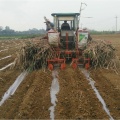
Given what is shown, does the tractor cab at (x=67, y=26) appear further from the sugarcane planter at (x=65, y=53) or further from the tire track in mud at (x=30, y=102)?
the tire track in mud at (x=30, y=102)

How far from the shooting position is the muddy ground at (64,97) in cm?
678

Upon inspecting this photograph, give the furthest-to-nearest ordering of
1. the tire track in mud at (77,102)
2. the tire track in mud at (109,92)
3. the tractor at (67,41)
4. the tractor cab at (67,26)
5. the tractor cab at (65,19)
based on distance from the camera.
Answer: the tractor cab at (65,19) → the tractor cab at (67,26) → the tractor at (67,41) → the tire track in mud at (109,92) → the tire track in mud at (77,102)

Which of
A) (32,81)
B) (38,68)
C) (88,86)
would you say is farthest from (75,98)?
(38,68)

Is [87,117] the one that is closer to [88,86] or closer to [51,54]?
[88,86]

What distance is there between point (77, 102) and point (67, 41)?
6977 mm

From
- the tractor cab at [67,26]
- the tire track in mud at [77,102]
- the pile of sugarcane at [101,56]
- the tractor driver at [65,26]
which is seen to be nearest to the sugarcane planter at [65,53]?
the pile of sugarcane at [101,56]

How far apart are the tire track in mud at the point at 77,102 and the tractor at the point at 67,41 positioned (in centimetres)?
268

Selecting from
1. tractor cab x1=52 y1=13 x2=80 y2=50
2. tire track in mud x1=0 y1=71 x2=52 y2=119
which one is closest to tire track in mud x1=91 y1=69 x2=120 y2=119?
tire track in mud x1=0 y1=71 x2=52 y2=119

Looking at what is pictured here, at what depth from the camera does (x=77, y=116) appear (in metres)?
6.55

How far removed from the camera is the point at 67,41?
1423 cm

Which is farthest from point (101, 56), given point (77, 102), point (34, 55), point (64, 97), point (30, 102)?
point (30, 102)

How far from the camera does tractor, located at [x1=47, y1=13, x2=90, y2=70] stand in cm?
1310

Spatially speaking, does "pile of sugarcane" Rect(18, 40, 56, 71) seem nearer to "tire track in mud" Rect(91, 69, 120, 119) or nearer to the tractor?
the tractor

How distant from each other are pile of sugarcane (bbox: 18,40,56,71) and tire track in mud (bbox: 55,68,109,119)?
2648mm
